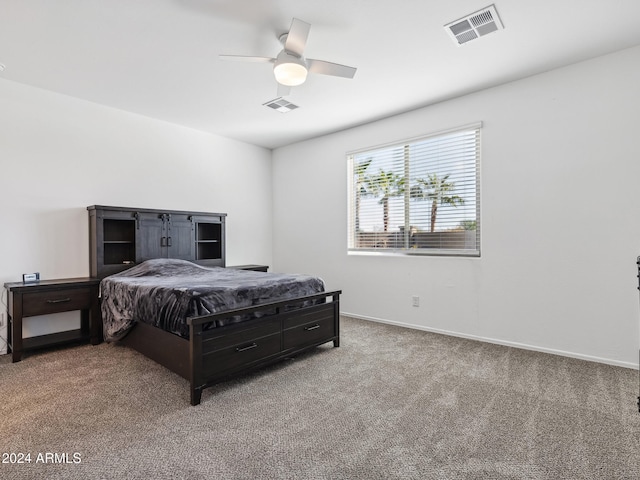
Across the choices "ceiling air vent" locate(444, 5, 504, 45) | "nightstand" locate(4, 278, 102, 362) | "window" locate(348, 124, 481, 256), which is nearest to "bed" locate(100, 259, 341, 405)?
"nightstand" locate(4, 278, 102, 362)

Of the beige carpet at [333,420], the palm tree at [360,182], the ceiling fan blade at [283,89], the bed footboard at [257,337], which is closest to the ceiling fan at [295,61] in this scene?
the ceiling fan blade at [283,89]

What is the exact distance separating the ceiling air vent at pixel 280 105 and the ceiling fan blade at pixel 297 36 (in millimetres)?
1358

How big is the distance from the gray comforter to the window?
1534 millimetres

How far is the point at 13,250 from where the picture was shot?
338 centimetres

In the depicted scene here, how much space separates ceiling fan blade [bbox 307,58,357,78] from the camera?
2613mm

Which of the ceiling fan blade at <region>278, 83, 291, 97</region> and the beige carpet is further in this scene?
the ceiling fan blade at <region>278, 83, 291, 97</region>

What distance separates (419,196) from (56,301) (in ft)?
13.1

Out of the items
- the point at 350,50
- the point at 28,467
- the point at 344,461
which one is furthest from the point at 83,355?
the point at 350,50

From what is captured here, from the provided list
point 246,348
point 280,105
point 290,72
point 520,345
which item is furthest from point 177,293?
point 520,345

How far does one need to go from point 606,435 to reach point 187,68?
402 cm

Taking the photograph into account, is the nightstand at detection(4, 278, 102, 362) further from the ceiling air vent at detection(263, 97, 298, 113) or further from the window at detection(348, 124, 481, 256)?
the window at detection(348, 124, 481, 256)

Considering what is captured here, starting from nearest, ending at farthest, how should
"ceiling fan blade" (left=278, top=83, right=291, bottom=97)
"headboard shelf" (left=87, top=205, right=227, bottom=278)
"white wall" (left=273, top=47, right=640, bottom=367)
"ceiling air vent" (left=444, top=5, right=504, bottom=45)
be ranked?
"ceiling air vent" (left=444, top=5, right=504, bottom=45) → "white wall" (left=273, top=47, right=640, bottom=367) → "ceiling fan blade" (left=278, top=83, right=291, bottom=97) → "headboard shelf" (left=87, top=205, right=227, bottom=278)

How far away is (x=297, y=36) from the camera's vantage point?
239 cm

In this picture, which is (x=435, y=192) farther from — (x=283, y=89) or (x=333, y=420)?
(x=333, y=420)
